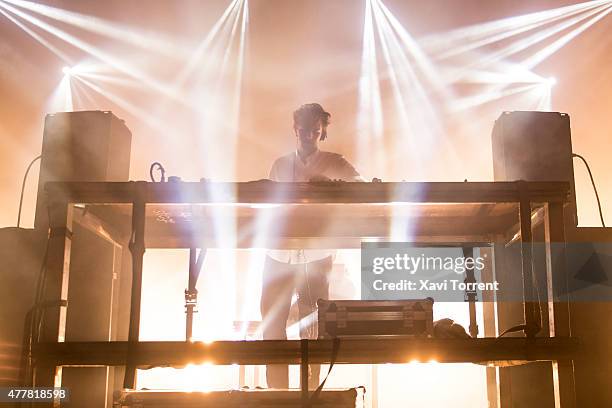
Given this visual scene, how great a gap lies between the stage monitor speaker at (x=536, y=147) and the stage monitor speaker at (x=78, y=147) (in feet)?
6.06

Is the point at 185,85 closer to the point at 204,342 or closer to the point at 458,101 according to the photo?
the point at 458,101

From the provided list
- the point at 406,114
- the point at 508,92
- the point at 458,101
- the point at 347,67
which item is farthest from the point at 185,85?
the point at 508,92

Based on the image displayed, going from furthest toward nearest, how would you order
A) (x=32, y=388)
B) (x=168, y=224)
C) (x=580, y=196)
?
(x=580, y=196), (x=168, y=224), (x=32, y=388)

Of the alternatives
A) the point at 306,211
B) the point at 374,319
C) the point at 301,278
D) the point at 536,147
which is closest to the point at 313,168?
the point at 301,278

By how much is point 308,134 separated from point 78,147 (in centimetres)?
145

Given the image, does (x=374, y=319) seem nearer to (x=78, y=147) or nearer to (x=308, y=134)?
(x=78, y=147)

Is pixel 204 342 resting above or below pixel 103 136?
below

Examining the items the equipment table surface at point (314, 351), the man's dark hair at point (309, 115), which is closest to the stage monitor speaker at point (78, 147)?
the equipment table surface at point (314, 351)

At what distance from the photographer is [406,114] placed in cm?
730

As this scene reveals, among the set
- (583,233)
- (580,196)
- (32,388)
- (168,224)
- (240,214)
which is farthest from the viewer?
(580,196)

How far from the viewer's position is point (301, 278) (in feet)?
11.8

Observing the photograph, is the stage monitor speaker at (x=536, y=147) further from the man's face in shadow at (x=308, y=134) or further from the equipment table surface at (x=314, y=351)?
the man's face in shadow at (x=308, y=134)

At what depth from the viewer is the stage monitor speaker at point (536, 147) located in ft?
9.50

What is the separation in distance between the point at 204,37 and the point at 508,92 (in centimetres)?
350
